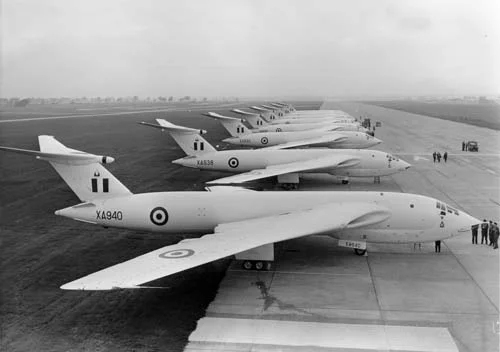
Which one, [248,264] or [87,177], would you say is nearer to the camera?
[248,264]

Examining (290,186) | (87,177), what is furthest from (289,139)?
(87,177)

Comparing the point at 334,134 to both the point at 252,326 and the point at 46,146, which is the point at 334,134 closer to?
the point at 46,146

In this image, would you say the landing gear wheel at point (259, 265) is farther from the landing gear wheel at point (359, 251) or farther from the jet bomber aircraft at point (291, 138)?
the jet bomber aircraft at point (291, 138)

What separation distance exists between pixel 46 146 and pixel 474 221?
1952 cm

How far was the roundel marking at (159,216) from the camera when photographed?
64.4 feet

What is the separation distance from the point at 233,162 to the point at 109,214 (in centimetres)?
1664

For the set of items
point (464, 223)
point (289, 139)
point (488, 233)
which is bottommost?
point (488, 233)

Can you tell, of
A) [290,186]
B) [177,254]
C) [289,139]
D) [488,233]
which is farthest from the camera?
[289,139]

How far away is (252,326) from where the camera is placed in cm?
1373

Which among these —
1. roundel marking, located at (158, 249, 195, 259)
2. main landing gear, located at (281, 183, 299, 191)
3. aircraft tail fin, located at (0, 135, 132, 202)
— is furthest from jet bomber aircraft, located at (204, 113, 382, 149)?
roundel marking, located at (158, 249, 195, 259)

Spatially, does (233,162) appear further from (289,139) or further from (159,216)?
(159,216)

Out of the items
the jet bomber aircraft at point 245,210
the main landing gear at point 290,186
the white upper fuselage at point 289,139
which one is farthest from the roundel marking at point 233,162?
the jet bomber aircraft at point 245,210

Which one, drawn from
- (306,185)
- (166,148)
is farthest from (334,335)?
(166,148)

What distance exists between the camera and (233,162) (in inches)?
1391
